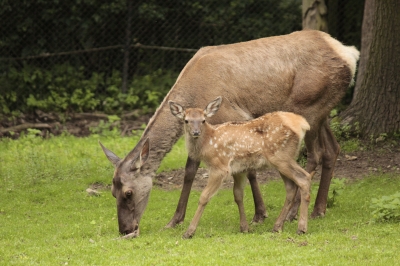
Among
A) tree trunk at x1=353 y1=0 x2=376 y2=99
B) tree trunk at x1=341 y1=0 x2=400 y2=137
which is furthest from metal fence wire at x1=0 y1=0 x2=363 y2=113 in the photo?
tree trunk at x1=341 y1=0 x2=400 y2=137

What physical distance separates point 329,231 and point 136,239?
204 cm

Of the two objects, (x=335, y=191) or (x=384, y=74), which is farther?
(x=384, y=74)

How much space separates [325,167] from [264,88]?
1.27 metres

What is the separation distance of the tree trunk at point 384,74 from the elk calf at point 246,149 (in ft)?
12.8

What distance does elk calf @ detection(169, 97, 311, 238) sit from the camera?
8164 millimetres

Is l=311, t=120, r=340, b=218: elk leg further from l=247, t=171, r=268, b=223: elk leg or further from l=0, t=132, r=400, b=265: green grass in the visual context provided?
l=247, t=171, r=268, b=223: elk leg

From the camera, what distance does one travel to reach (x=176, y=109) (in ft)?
28.7

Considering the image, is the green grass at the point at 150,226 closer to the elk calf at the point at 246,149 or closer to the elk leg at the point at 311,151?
the elk calf at the point at 246,149

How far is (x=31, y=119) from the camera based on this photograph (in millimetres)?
15516

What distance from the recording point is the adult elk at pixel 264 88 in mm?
9250

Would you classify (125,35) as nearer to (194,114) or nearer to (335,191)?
(335,191)

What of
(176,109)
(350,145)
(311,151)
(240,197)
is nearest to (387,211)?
(311,151)

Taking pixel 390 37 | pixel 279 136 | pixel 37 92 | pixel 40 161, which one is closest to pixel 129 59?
pixel 37 92

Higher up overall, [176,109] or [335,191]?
[176,109]
